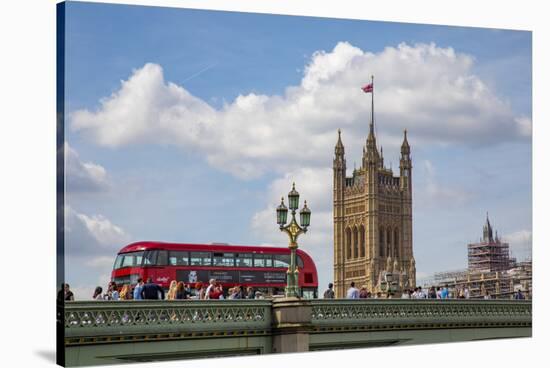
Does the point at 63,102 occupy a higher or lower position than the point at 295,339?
higher

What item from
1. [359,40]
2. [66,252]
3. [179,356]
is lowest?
[179,356]

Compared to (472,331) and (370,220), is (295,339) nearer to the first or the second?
(472,331)

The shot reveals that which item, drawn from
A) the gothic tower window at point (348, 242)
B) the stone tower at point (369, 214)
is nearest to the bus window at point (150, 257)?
the stone tower at point (369, 214)

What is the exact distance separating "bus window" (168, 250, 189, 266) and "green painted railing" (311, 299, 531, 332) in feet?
28.5

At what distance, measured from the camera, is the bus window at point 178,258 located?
3212 centimetres

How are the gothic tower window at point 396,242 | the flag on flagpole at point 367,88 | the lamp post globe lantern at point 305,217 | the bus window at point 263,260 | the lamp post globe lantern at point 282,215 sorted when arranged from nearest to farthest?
the lamp post globe lantern at point 282,215
the lamp post globe lantern at point 305,217
the flag on flagpole at point 367,88
the bus window at point 263,260
the gothic tower window at point 396,242

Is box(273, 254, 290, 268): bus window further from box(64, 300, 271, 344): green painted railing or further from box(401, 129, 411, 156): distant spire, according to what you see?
box(64, 300, 271, 344): green painted railing

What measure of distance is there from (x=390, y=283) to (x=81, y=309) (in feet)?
38.0

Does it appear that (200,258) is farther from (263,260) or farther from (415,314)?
(415,314)

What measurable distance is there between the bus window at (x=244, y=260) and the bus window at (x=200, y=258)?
0.89 metres

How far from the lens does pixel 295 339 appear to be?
74.5ft

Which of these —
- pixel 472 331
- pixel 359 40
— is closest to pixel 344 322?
pixel 472 331

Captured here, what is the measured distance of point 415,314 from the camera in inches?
988

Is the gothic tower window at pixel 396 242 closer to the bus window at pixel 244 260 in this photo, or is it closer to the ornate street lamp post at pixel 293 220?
the bus window at pixel 244 260
